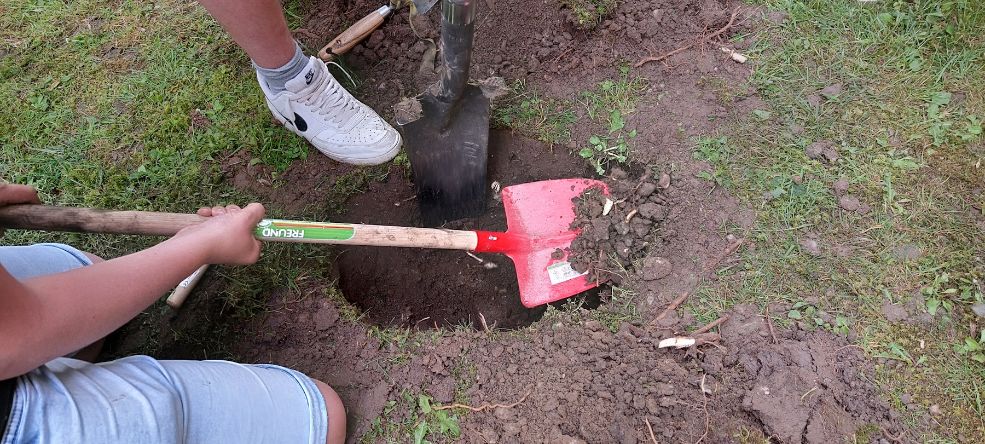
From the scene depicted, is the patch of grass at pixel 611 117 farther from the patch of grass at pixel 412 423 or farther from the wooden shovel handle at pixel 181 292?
the wooden shovel handle at pixel 181 292

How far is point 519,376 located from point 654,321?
1.63 ft

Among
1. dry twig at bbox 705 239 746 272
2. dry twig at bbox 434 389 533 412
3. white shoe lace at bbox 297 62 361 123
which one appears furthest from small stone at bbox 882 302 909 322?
white shoe lace at bbox 297 62 361 123

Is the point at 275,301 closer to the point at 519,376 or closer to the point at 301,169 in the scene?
the point at 301,169

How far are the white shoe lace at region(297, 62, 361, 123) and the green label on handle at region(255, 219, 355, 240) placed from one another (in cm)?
70

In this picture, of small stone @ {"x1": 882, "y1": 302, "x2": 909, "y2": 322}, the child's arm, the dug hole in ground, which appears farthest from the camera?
small stone @ {"x1": 882, "y1": 302, "x2": 909, "y2": 322}

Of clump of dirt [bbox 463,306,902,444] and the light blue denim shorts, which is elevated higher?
the light blue denim shorts

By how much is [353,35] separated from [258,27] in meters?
0.65

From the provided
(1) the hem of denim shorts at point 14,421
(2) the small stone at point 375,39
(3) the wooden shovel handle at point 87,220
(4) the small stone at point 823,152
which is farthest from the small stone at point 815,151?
(1) the hem of denim shorts at point 14,421

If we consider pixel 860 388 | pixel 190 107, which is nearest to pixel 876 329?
pixel 860 388

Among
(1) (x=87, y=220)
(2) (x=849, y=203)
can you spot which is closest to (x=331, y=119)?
(1) (x=87, y=220)

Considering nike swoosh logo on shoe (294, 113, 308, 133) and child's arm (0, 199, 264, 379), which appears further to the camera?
nike swoosh logo on shoe (294, 113, 308, 133)

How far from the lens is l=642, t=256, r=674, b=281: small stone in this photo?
2.07 metres

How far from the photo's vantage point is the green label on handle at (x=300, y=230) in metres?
1.73

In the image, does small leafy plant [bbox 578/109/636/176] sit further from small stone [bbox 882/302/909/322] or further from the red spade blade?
small stone [bbox 882/302/909/322]
